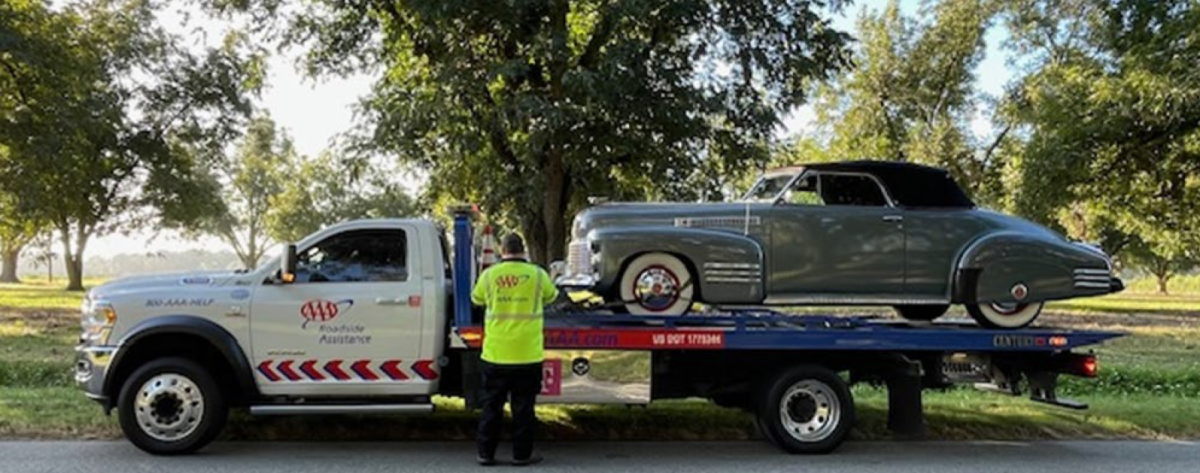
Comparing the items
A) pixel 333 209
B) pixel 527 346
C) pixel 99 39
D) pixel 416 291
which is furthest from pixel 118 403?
pixel 333 209

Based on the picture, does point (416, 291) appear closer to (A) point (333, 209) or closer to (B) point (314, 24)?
(B) point (314, 24)

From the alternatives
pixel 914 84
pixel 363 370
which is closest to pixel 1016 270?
pixel 363 370

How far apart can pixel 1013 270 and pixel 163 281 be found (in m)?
7.13

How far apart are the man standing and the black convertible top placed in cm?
310

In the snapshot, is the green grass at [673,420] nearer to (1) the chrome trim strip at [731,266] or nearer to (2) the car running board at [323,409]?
(2) the car running board at [323,409]

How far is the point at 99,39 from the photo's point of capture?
30375 millimetres

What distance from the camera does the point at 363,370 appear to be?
7.70m

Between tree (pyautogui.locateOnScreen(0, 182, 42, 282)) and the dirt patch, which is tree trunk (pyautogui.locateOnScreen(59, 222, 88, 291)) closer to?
tree (pyautogui.locateOnScreen(0, 182, 42, 282))

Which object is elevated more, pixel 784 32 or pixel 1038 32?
pixel 1038 32

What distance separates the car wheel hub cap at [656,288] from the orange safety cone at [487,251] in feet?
4.05

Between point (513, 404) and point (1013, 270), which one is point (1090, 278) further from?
point (513, 404)

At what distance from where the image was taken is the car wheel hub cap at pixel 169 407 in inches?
292

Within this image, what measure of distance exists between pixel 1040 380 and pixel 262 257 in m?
6.60

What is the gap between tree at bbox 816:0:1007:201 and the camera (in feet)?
121
